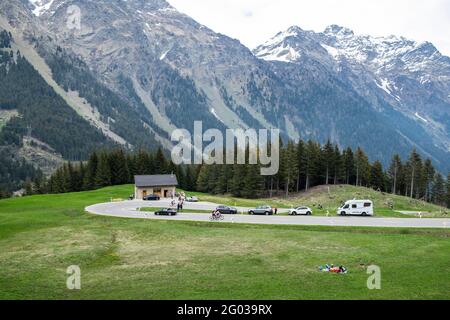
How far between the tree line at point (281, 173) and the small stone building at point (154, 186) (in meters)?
22.6

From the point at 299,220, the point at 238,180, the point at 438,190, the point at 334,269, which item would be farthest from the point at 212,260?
the point at 438,190

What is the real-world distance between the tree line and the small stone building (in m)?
22.6

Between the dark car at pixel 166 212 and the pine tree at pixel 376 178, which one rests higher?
the pine tree at pixel 376 178

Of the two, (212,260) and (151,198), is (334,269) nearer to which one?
(212,260)

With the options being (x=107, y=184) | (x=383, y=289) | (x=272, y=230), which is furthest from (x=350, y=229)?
(x=107, y=184)

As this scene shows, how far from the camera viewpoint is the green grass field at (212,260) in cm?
2789

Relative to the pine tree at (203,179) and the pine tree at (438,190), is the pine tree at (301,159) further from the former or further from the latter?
the pine tree at (438,190)

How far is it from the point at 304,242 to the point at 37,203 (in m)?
64.3

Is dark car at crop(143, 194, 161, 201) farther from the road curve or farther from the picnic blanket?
the picnic blanket

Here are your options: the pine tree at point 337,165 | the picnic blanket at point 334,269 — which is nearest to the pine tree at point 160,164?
the pine tree at point 337,165

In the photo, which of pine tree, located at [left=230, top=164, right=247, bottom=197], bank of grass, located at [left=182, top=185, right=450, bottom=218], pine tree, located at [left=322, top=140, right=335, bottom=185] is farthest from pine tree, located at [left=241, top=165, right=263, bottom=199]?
pine tree, located at [left=322, top=140, right=335, bottom=185]

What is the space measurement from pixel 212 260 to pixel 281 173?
87.4m

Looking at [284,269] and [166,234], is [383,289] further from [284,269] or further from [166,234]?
[166,234]
